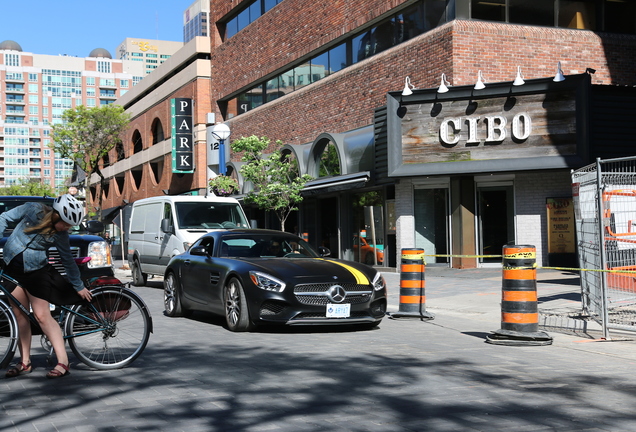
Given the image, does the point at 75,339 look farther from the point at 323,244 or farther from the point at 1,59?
the point at 1,59

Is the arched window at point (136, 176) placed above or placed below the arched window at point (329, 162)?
above

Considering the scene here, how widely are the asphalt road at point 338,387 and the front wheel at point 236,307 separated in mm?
161

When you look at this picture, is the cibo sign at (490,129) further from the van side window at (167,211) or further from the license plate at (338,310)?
the license plate at (338,310)

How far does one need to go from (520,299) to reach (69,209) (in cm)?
539

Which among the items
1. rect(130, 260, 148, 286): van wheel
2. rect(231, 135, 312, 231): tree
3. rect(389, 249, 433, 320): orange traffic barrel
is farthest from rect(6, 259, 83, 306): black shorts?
rect(231, 135, 312, 231): tree

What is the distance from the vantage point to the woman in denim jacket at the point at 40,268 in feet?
21.2

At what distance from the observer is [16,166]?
155 metres

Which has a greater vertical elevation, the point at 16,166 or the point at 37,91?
the point at 37,91

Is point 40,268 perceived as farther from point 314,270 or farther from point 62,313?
point 314,270

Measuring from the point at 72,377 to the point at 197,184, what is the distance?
119 feet

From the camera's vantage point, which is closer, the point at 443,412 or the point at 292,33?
the point at 443,412

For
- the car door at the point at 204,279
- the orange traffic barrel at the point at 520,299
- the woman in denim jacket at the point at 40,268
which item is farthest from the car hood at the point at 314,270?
the woman in denim jacket at the point at 40,268

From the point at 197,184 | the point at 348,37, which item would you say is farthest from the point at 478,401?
the point at 197,184

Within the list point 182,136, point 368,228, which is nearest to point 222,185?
point 368,228
